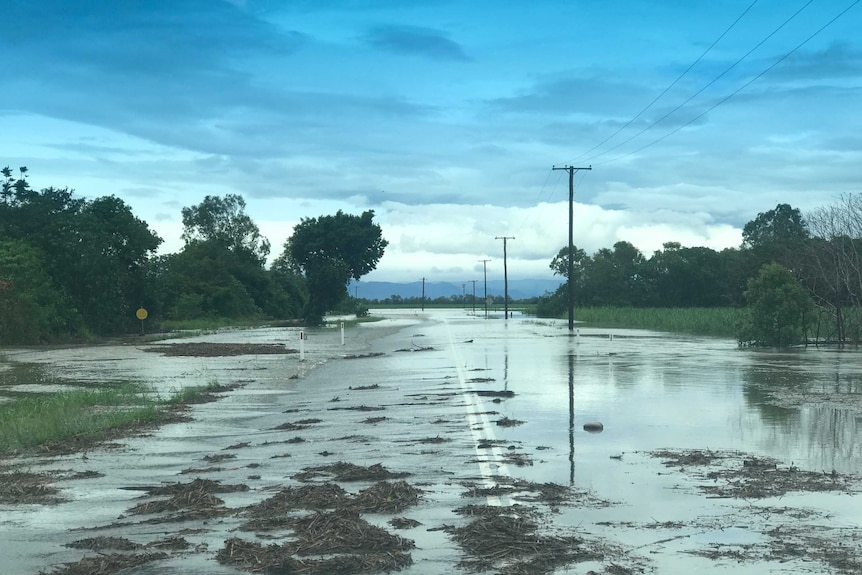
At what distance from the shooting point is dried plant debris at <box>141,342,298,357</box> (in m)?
41.6

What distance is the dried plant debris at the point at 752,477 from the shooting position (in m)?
10.1

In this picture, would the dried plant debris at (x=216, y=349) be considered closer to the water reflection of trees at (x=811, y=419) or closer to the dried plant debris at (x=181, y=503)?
the water reflection of trees at (x=811, y=419)

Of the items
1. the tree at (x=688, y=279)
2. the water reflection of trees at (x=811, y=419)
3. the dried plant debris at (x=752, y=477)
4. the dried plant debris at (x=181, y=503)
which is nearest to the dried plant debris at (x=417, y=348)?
the water reflection of trees at (x=811, y=419)

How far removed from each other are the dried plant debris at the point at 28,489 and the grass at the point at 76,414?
2558mm

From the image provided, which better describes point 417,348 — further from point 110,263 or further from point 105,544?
point 105,544

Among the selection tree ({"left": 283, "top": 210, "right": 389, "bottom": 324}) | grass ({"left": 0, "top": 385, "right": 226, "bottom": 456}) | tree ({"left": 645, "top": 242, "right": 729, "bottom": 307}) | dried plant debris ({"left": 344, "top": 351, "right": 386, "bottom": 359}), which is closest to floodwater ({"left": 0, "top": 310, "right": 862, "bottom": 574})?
grass ({"left": 0, "top": 385, "right": 226, "bottom": 456})

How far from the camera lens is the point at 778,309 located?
136 feet

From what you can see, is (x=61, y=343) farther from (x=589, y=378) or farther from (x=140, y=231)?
(x=589, y=378)

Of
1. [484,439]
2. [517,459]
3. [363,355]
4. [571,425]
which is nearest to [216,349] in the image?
[363,355]

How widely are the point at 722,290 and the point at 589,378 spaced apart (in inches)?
3951

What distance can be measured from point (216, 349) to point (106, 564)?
38.4 m

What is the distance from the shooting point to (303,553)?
773 cm

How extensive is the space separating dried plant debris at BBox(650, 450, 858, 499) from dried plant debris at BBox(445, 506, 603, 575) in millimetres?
2616

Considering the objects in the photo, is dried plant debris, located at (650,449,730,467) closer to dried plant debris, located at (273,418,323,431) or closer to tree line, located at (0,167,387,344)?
dried plant debris, located at (273,418,323,431)
